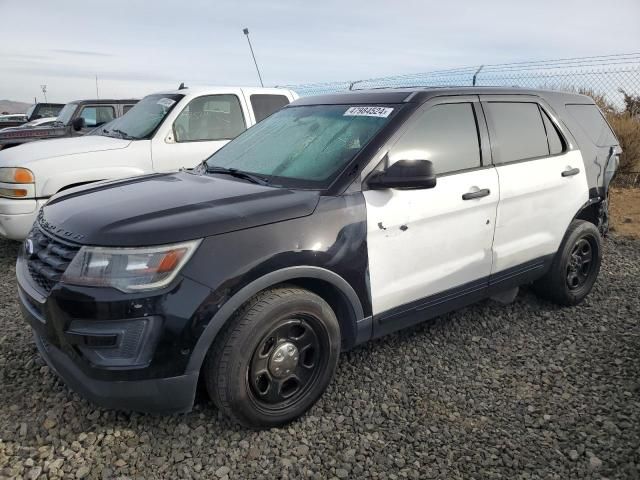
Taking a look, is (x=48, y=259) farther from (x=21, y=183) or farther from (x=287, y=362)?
(x=21, y=183)

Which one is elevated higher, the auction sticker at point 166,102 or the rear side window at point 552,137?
the auction sticker at point 166,102

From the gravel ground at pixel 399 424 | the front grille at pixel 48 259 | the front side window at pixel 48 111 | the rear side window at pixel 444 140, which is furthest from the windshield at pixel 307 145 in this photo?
the front side window at pixel 48 111

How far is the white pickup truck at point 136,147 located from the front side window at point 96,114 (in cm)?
333

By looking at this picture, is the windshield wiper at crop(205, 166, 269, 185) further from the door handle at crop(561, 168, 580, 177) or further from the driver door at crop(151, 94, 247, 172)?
the driver door at crop(151, 94, 247, 172)

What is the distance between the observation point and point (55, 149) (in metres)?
5.39

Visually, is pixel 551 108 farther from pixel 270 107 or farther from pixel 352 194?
pixel 270 107

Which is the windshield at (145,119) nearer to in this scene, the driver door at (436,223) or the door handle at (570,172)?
the driver door at (436,223)

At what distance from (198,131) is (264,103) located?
3.34ft

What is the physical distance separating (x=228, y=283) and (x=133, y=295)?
41cm

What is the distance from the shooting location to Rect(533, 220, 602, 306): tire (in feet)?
13.3

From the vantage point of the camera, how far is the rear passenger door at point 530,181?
349 cm

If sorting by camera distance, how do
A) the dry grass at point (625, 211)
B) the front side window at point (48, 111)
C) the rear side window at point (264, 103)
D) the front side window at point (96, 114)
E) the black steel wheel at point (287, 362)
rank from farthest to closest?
the front side window at point (48, 111), the front side window at point (96, 114), the dry grass at point (625, 211), the rear side window at point (264, 103), the black steel wheel at point (287, 362)

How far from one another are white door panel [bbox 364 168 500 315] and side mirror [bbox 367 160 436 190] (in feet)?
0.38

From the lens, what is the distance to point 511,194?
3.47 meters
